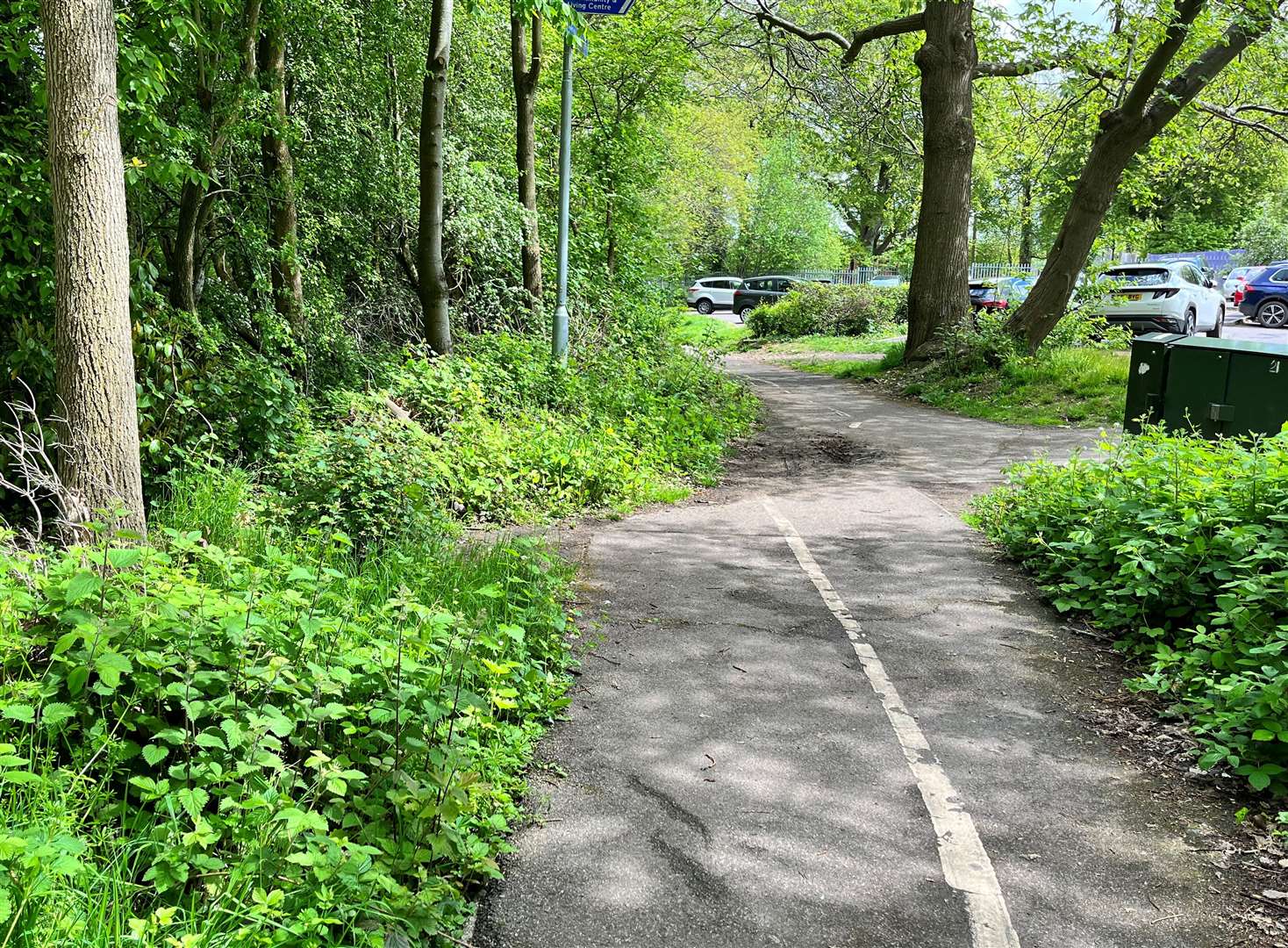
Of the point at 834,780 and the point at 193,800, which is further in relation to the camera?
the point at 834,780

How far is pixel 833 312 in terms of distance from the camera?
3675cm

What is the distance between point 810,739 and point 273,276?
8.23 m

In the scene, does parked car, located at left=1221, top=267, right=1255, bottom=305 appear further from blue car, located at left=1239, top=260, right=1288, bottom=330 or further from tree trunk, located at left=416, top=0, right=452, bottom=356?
tree trunk, located at left=416, top=0, right=452, bottom=356

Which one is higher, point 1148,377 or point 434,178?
point 434,178

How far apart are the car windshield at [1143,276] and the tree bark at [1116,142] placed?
558 cm

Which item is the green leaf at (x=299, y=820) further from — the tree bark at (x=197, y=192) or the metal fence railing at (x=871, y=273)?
the metal fence railing at (x=871, y=273)

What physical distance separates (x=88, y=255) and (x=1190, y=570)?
21.3ft

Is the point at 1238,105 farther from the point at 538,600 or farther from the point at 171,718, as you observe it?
the point at 171,718

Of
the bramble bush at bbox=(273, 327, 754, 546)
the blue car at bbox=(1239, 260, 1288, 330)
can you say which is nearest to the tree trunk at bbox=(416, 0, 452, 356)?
the bramble bush at bbox=(273, 327, 754, 546)

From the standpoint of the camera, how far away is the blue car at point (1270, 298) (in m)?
30.3

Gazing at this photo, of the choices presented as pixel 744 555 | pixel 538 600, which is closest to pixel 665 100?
pixel 744 555

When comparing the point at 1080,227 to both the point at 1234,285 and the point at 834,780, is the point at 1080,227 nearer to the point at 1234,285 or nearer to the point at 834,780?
the point at 834,780

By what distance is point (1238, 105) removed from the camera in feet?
68.5

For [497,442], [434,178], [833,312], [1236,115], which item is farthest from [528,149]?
[833,312]
